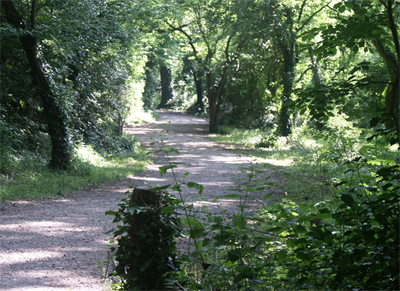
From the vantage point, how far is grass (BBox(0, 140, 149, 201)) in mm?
8758

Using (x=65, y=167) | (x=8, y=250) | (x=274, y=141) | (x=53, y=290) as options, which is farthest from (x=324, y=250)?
(x=274, y=141)

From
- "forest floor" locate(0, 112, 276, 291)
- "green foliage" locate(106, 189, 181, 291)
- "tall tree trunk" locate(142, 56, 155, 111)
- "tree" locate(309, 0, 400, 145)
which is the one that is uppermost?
"tall tree trunk" locate(142, 56, 155, 111)

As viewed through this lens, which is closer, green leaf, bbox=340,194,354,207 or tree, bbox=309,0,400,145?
green leaf, bbox=340,194,354,207

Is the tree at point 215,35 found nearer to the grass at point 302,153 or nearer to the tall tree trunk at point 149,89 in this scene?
the grass at point 302,153

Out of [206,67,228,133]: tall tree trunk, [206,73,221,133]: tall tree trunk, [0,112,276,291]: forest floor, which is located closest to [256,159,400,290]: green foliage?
[0,112,276,291]: forest floor

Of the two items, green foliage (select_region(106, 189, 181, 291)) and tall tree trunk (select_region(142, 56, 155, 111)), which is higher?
tall tree trunk (select_region(142, 56, 155, 111))

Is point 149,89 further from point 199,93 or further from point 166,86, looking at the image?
point 166,86

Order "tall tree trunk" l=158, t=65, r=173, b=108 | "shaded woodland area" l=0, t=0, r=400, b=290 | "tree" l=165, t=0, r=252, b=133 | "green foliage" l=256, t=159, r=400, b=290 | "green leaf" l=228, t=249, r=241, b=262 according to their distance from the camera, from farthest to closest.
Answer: "tall tree trunk" l=158, t=65, r=173, b=108 < "tree" l=165, t=0, r=252, b=133 < "green leaf" l=228, t=249, r=241, b=262 < "shaded woodland area" l=0, t=0, r=400, b=290 < "green foliage" l=256, t=159, r=400, b=290

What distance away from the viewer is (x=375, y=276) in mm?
2244

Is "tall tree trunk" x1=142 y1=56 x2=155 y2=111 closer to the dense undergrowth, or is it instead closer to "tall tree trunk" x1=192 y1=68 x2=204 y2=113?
"tall tree trunk" x1=192 y1=68 x2=204 y2=113

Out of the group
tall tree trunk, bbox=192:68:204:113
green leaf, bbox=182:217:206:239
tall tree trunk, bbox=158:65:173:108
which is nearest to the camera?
green leaf, bbox=182:217:206:239

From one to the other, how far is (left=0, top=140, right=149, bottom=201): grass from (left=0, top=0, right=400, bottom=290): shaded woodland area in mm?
103

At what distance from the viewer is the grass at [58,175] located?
28.7 feet

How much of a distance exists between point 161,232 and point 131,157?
39.4ft
